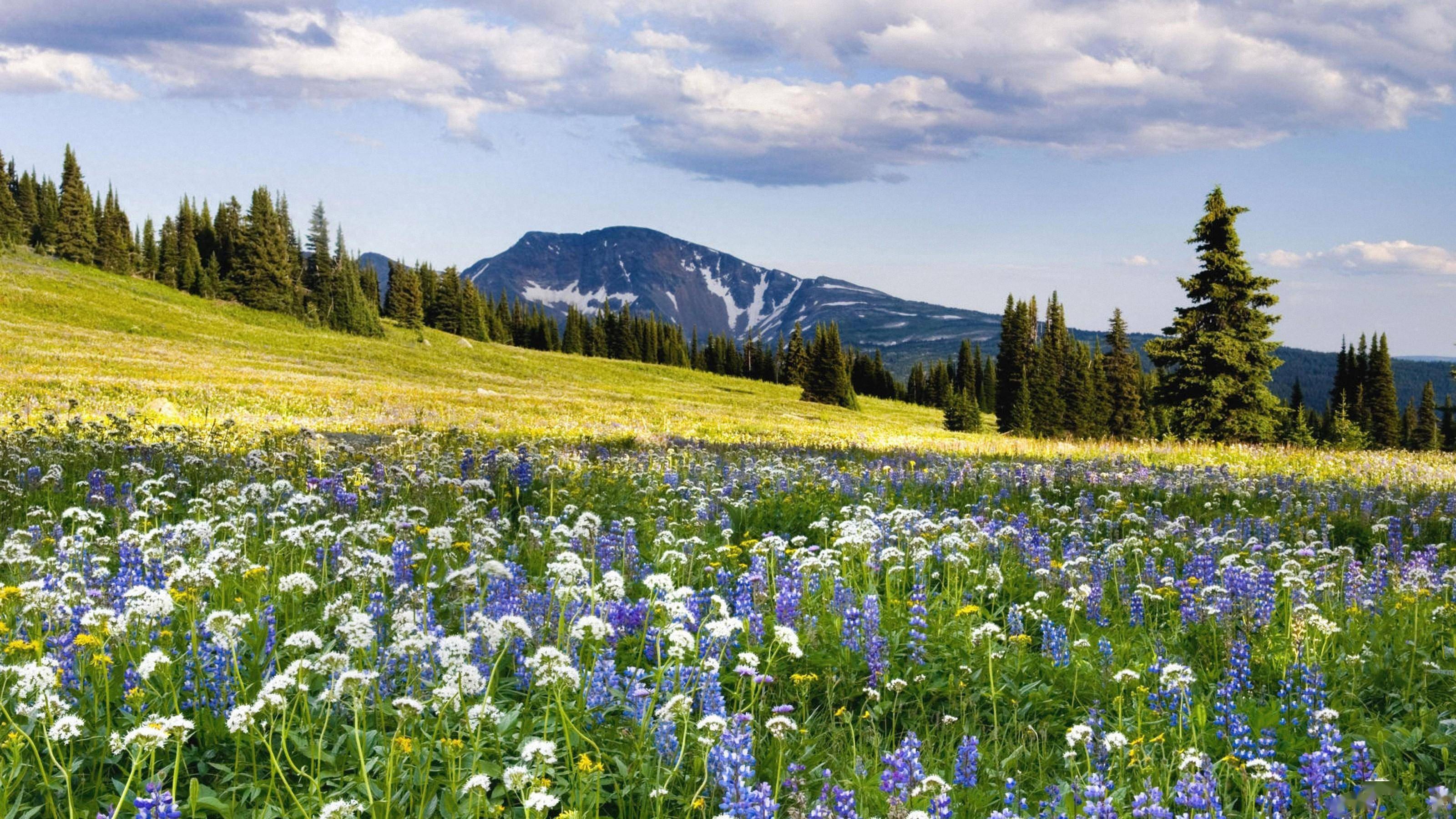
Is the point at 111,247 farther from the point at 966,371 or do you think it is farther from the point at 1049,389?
the point at 966,371

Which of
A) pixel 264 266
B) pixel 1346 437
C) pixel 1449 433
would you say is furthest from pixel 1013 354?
pixel 264 266

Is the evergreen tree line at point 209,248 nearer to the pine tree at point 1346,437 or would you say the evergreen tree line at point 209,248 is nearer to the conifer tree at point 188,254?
the conifer tree at point 188,254

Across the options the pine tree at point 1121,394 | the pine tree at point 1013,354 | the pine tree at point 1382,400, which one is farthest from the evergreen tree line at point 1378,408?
the pine tree at point 1013,354

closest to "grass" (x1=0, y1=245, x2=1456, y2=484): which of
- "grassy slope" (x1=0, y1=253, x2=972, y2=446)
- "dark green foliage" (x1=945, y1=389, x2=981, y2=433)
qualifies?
"grassy slope" (x1=0, y1=253, x2=972, y2=446)

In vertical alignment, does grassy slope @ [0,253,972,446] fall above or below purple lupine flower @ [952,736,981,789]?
above

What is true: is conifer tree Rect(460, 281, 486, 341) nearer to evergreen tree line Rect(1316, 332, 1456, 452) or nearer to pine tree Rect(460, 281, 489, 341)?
pine tree Rect(460, 281, 489, 341)

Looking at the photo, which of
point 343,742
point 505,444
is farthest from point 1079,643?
point 505,444

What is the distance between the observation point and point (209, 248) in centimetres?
11931

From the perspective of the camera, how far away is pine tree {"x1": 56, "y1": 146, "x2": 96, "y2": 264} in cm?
9650

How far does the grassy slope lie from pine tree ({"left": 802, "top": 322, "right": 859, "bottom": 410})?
14.1 ft

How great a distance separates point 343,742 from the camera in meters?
4.43

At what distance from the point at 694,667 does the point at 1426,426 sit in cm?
15035

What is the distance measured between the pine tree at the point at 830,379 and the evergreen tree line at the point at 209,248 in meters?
44.6

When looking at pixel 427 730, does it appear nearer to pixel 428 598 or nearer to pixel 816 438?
pixel 428 598
